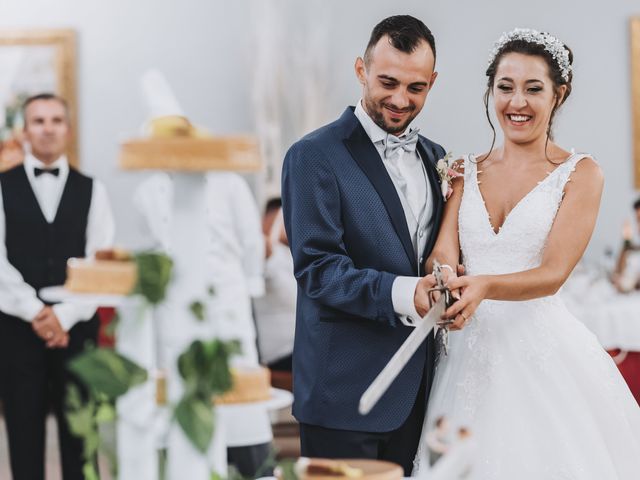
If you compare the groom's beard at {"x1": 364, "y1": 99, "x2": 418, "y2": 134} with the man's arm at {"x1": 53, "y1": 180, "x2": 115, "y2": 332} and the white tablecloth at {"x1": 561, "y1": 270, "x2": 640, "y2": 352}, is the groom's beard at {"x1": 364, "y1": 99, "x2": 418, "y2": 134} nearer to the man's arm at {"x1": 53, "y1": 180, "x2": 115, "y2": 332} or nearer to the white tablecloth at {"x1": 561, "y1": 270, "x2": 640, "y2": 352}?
the man's arm at {"x1": 53, "y1": 180, "x2": 115, "y2": 332}

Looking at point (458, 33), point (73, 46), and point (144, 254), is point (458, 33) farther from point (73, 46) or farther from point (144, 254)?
point (144, 254)

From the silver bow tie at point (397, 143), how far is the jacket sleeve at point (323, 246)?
→ 0.50 feet

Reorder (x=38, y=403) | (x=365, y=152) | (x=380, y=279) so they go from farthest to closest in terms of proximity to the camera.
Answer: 1. (x=38, y=403)
2. (x=365, y=152)
3. (x=380, y=279)

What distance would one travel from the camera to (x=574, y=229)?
248cm

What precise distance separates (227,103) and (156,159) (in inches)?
255

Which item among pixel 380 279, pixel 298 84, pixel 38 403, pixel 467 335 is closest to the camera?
pixel 380 279

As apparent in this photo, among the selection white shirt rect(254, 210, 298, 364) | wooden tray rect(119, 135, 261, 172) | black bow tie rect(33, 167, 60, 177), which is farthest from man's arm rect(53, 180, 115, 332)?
wooden tray rect(119, 135, 261, 172)

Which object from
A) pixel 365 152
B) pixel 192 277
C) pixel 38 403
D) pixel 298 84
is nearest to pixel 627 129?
pixel 298 84

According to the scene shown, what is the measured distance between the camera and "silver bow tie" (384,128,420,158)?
2.45 metres

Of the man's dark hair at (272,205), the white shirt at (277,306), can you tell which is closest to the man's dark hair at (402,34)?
the white shirt at (277,306)

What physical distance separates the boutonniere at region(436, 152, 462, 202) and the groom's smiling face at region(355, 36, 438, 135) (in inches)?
7.5

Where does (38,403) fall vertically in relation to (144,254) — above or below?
below

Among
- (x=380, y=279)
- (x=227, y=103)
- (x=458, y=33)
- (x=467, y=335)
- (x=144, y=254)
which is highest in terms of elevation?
(x=458, y=33)

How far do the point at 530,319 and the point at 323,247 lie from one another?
594 mm
